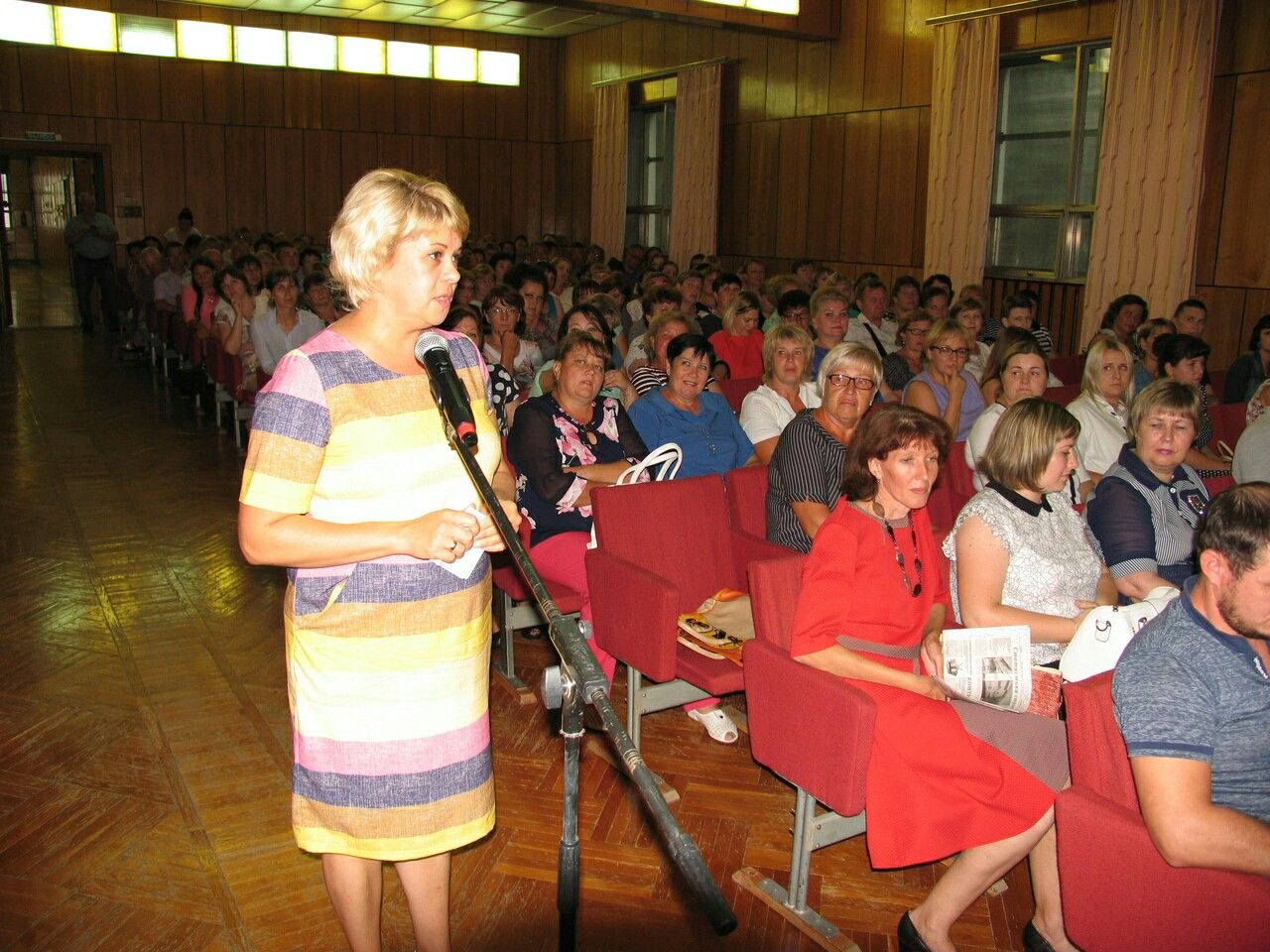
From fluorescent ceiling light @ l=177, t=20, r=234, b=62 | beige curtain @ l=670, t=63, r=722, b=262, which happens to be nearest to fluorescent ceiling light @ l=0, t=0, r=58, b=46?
fluorescent ceiling light @ l=177, t=20, r=234, b=62

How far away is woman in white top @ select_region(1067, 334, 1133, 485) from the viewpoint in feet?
15.1

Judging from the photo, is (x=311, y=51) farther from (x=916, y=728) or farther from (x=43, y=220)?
(x=916, y=728)

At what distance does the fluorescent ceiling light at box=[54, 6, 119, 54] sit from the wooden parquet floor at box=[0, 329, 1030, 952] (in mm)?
11808

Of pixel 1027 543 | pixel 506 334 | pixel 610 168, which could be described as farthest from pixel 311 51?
pixel 1027 543

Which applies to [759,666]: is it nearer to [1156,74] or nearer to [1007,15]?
[1156,74]

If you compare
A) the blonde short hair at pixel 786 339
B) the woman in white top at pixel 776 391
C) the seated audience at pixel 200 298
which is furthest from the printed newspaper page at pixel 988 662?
the seated audience at pixel 200 298

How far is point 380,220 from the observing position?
5.69ft

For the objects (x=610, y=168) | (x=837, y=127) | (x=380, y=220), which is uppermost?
(x=837, y=127)

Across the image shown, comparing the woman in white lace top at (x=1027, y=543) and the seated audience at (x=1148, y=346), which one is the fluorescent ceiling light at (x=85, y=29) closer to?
the seated audience at (x=1148, y=346)

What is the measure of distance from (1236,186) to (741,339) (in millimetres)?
4398

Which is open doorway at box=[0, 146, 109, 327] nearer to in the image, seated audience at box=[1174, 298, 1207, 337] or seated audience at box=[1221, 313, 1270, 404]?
seated audience at box=[1174, 298, 1207, 337]

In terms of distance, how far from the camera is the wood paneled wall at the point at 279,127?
14578mm

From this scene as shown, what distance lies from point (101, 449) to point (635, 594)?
574 centimetres

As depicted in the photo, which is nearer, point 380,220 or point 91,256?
point 380,220
